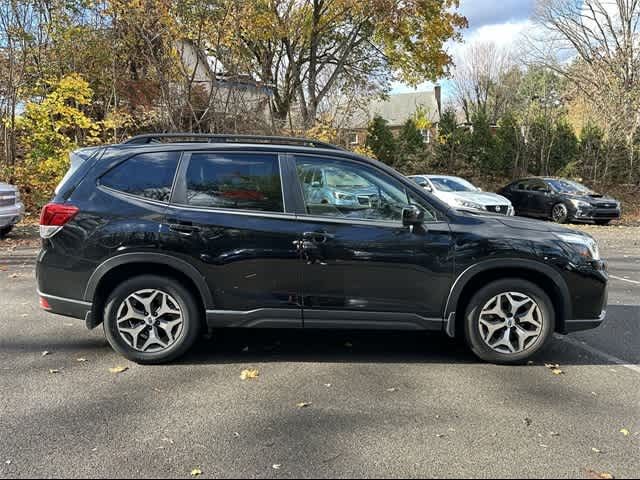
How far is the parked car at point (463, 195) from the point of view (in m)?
13.4

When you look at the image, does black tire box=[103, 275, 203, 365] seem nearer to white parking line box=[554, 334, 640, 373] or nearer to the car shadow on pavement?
the car shadow on pavement

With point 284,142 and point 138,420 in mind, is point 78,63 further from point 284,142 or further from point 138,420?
point 138,420

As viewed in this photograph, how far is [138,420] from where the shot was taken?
3254mm

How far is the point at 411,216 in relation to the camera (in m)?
4.07

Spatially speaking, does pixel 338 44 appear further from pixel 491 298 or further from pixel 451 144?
pixel 491 298

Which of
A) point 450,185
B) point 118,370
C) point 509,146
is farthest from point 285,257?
point 509,146

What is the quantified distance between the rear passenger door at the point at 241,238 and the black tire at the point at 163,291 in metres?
0.18

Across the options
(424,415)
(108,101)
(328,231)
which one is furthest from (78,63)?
(424,415)

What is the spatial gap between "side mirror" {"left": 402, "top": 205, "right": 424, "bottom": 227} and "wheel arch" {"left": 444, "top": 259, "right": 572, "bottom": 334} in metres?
0.58

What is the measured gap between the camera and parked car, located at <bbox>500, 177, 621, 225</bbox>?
16.2 m

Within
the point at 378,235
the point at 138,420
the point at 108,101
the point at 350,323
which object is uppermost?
the point at 108,101

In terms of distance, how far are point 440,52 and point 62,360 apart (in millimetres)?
21699

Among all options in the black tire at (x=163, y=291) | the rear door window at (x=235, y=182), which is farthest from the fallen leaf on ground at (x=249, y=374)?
the rear door window at (x=235, y=182)

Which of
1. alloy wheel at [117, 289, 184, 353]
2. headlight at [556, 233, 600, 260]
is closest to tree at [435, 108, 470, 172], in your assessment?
headlight at [556, 233, 600, 260]
